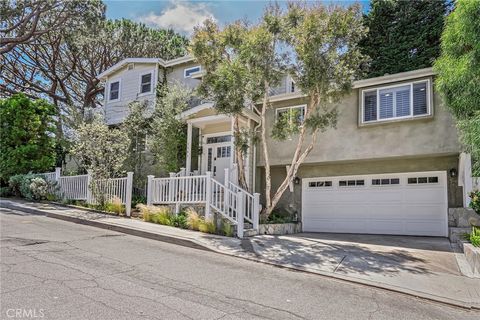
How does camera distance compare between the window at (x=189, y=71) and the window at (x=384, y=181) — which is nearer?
the window at (x=384, y=181)

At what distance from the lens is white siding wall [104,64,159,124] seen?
1880cm

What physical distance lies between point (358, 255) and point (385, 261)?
2.18 ft

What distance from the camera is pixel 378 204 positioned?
13.0 metres

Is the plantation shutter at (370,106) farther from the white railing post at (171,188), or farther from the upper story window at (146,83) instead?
the upper story window at (146,83)

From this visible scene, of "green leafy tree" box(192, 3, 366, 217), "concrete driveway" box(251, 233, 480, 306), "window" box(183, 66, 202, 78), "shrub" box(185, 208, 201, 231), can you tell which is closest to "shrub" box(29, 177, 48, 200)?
"shrub" box(185, 208, 201, 231)

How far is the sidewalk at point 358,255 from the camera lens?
6164mm

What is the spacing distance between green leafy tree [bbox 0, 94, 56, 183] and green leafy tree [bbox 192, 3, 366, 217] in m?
10.4

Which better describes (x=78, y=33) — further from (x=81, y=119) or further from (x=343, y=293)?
(x=343, y=293)

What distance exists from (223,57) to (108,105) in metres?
10.8

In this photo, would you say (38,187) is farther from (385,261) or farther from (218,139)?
(385,261)

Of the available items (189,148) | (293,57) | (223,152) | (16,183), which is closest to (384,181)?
(293,57)

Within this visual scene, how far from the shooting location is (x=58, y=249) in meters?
7.42

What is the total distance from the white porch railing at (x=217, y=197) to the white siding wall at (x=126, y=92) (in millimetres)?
8095

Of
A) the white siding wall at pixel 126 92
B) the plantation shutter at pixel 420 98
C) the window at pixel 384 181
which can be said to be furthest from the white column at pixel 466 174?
the white siding wall at pixel 126 92
